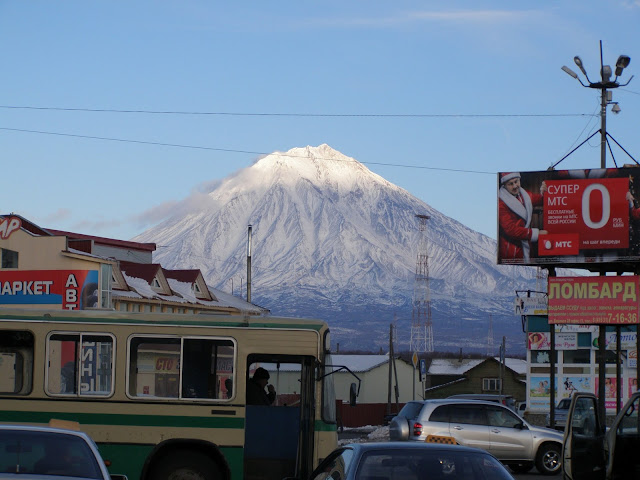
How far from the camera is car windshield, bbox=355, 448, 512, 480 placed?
8.26m

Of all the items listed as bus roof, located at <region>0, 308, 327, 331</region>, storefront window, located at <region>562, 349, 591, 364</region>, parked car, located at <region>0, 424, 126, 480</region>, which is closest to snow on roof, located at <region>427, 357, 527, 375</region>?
storefront window, located at <region>562, 349, 591, 364</region>

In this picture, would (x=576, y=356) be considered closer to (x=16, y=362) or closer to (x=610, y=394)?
(x=610, y=394)

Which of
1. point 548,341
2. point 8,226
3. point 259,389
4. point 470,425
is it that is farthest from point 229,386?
point 548,341

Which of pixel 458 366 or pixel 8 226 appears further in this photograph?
pixel 458 366

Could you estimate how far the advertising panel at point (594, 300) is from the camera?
31.0 m

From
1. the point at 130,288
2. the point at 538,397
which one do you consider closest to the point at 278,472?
the point at 130,288

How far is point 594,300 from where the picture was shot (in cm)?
3148

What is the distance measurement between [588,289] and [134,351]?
20.3 m

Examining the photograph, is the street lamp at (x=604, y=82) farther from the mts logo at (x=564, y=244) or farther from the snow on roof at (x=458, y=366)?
the snow on roof at (x=458, y=366)

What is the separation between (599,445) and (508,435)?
10.4 meters

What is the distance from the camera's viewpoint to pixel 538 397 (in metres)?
57.8

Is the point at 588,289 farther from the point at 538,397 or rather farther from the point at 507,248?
the point at 538,397

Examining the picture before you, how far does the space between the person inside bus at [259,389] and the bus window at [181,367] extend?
271 millimetres

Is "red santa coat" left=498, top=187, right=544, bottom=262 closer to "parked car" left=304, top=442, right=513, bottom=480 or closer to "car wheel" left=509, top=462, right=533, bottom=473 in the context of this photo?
"car wheel" left=509, top=462, right=533, bottom=473
